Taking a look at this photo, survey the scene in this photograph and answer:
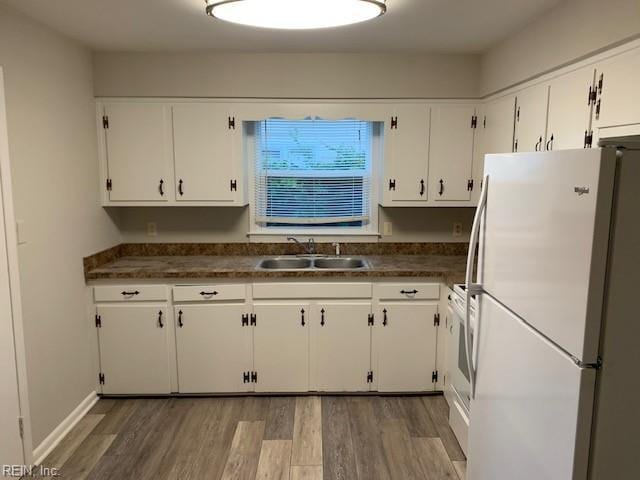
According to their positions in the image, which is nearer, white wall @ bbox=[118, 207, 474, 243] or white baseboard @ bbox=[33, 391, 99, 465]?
white baseboard @ bbox=[33, 391, 99, 465]

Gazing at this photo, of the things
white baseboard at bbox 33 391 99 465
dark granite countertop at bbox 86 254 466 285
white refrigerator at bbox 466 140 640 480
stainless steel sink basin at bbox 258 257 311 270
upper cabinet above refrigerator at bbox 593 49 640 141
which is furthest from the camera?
stainless steel sink basin at bbox 258 257 311 270

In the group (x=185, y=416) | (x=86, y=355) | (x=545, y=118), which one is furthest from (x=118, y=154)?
(x=545, y=118)

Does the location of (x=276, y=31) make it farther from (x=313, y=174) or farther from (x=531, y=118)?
(x=531, y=118)

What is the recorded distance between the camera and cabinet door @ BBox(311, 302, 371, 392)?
125 inches

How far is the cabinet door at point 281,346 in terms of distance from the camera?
318 centimetres

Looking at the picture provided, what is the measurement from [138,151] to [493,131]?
2475mm

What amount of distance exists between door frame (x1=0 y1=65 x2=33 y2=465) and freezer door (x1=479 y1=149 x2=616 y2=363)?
2.24m

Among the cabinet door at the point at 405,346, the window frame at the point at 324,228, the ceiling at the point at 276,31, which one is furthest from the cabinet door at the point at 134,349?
the ceiling at the point at 276,31

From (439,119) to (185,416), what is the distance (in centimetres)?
266

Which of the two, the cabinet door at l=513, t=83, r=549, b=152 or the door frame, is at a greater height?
the cabinet door at l=513, t=83, r=549, b=152

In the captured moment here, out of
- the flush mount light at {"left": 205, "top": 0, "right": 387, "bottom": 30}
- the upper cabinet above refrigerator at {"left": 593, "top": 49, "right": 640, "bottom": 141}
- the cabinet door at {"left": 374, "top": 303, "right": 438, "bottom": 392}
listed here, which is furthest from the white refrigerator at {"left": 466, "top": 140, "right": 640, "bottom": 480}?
the cabinet door at {"left": 374, "top": 303, "right": 438, "bottom": 392}

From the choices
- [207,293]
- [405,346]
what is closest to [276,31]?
[207,293]

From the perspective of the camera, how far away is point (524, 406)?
144 centimetres

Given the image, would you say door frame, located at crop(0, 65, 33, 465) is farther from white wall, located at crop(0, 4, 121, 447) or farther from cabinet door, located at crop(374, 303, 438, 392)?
cabinet door, located at crop(374, 303, 438, 392)
